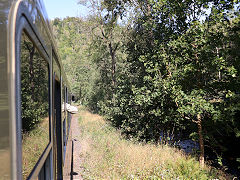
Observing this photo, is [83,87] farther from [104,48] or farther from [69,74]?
[104,48]

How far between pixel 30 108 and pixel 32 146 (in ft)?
0.68

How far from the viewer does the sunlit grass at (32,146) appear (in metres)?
1.18

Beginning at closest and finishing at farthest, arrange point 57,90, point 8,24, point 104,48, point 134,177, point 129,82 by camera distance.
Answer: point 8,24 → point 57,90 → point 134,177 → point 129,82 → point 104,48

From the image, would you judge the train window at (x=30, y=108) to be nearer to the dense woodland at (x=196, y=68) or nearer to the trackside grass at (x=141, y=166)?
the trackside grass at (x=141, y=166)

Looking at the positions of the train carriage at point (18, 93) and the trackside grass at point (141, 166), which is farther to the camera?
the trackside grass at point (141, 166)

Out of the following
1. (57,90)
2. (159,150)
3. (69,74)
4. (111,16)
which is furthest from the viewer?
(69,74)

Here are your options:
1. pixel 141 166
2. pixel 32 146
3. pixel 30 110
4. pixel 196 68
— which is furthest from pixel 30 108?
pixel 196 68

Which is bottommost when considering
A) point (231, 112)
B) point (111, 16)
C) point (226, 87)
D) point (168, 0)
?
point (231, 112)

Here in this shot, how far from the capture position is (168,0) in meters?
7.25

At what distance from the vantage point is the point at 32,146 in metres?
1.38

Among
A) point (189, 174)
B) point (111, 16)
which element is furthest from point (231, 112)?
point (111, 16)

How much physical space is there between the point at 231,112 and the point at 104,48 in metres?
15.0

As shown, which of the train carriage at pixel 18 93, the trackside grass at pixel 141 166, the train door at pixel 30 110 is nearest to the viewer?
the train carriage at pixel 18 93

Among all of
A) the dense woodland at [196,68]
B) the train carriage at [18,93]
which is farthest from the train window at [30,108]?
the dense woodland at [196,68]
